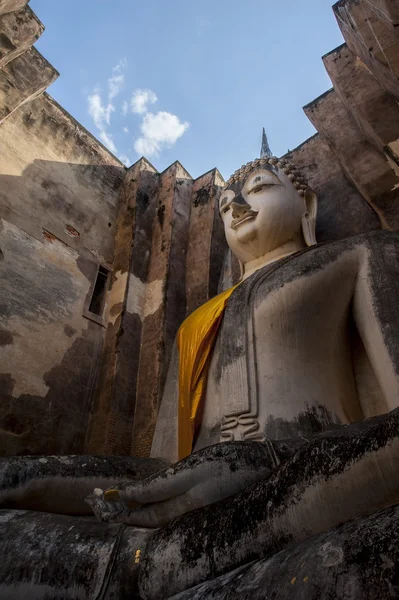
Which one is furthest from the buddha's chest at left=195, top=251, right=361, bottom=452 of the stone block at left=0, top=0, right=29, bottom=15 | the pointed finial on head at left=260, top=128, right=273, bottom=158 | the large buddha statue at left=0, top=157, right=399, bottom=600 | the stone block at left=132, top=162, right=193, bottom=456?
the pointed finial on head at left=260, top=128, right=273, bottom=158

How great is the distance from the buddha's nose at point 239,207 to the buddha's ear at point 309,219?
0.57 metres

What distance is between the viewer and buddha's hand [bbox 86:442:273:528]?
7.39 feet

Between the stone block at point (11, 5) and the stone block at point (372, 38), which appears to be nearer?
the stone block at point (372, 38)

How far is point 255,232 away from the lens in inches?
175

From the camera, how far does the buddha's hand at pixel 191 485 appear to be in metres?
2.25

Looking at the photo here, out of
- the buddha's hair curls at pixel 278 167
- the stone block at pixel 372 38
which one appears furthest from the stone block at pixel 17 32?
Result: the stone block at pixel 372 38

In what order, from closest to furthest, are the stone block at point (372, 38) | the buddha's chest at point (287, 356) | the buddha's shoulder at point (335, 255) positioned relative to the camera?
the buddha's chest at point (287, 356) → the buddha's shoulder at point (335, 255) → the stone block at point (372, 38)

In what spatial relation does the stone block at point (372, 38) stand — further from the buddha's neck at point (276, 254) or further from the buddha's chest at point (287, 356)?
the buddha's chest at point (287, 356)

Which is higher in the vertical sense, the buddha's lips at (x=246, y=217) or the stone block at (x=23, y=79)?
the stone block at (x=23, y=79)

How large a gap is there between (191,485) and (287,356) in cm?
147

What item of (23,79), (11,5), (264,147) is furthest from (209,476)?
(264,147)

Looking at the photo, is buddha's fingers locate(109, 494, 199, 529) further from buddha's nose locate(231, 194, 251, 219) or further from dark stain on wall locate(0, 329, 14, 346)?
buddha's nose locate(231, 194, 251, 219)

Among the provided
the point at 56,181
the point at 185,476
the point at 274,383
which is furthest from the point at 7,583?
the point at 56,181

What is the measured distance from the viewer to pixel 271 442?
2463 millimetres
